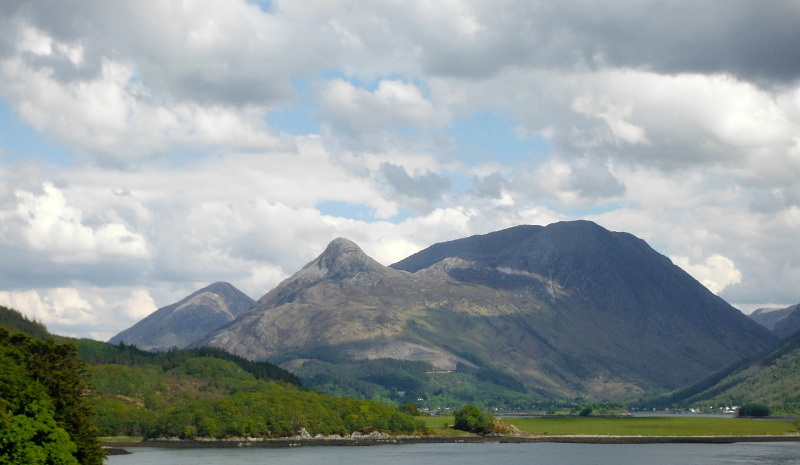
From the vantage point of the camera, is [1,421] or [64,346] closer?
[1,421]

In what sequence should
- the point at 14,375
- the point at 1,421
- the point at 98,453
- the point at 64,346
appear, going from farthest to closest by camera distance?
the point at 64,346, the point at 98,453, the point at 14,375, the point at 1,421

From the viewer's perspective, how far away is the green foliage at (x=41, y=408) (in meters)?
110

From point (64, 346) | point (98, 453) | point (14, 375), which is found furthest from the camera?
point (64, 346)

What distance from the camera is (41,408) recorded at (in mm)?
121000

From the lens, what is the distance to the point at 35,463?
110m

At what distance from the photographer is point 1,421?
4144 inches

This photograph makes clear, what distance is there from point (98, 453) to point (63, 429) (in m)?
17.2

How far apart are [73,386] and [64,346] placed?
12.7m

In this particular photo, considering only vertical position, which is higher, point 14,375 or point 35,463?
point 14,375

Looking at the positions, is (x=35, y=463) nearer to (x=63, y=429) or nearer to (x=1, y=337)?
(x=63, y=429)

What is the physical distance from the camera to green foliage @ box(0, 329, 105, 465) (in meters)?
110

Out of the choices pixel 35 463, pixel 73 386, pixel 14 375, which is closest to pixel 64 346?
pixel 73 386

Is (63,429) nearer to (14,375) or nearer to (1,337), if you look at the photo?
(14,375)

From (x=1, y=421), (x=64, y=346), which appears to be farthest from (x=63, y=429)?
(x=64, y=346)
